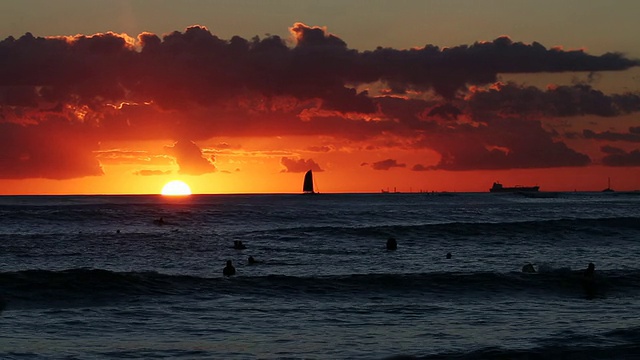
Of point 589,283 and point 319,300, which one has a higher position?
point 589,283

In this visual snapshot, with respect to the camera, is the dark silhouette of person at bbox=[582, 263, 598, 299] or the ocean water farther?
the dark silhouette of person at bbox=[582, 263, 598, 299]

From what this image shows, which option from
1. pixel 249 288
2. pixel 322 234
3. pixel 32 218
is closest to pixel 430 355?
pixel 249 288

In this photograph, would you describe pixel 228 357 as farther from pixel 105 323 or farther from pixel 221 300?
pixel 221 300

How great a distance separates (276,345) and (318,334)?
2184mm

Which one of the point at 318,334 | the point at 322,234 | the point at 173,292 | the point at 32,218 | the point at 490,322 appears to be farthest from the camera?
the point at 32,218

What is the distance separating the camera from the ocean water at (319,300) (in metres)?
24.8

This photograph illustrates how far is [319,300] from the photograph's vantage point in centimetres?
3525

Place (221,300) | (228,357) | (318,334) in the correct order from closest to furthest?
(228,357) → (318,334) → (221,300)

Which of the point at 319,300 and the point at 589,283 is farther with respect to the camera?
the point at 589,283

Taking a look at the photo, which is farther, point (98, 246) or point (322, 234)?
point (322, 234)

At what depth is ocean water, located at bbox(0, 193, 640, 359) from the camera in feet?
81.5

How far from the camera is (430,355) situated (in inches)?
934

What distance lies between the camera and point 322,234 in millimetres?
77000

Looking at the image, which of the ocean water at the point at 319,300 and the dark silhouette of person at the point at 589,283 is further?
the dark silhouette of person at the point at 589,283
